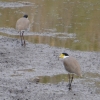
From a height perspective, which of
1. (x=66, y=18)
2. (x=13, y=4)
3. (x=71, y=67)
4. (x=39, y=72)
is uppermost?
(x=71, y=67)

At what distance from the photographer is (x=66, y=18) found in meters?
19.5

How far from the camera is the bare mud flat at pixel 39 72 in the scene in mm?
9266

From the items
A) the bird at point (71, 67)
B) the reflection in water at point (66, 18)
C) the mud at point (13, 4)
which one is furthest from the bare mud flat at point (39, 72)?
the mud at point (13, 4)

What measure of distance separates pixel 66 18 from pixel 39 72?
28.7ft

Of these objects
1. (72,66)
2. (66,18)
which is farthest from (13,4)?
(72,66)

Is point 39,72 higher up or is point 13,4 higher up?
point 39,72

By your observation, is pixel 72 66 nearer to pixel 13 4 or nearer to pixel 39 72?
pixel 39 72

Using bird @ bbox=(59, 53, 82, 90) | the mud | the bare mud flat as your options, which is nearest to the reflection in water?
the mud

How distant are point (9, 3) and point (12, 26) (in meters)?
6.64

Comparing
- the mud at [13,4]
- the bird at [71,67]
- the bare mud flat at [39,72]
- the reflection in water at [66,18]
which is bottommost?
the mud at [13,4]

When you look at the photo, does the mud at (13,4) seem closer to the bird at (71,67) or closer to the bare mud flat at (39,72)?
the bare mud flat at (39,72)

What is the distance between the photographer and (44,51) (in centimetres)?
1349

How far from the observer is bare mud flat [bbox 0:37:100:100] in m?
9.27

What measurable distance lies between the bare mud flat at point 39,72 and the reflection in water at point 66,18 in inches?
47.9
